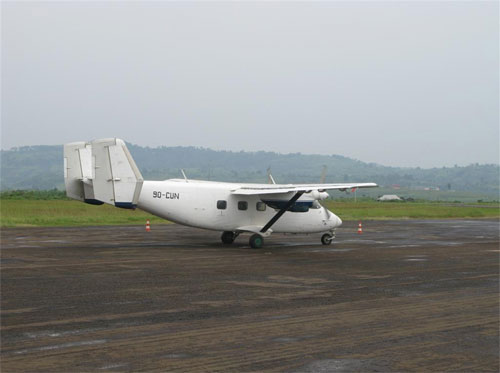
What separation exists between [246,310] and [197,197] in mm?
14921

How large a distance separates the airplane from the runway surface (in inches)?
76.2

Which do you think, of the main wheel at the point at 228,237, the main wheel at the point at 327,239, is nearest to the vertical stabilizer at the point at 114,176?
the main wheel at the point at 228,237

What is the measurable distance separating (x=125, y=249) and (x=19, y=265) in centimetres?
665

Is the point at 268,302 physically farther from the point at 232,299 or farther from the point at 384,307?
the point at 384,307

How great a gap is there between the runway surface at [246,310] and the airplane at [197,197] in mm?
1934

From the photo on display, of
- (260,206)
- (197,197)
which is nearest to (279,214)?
(260,206)

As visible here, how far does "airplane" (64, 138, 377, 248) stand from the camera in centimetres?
2633

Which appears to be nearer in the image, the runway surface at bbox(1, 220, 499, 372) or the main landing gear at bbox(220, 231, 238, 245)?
the runway surface at bbox(1, 220, 499, 372)

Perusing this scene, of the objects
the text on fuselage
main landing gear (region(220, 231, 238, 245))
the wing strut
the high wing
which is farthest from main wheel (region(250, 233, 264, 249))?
the text on fuselage

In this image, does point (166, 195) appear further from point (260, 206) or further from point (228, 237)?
point (260, 206)

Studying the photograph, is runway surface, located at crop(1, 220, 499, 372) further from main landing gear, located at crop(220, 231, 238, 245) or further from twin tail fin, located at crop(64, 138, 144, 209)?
main landing gear, located at crop(220, 231, 238, 245)

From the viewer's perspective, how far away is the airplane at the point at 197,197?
26.3 meters

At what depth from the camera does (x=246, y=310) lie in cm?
1419

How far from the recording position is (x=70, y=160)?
27797 mm
